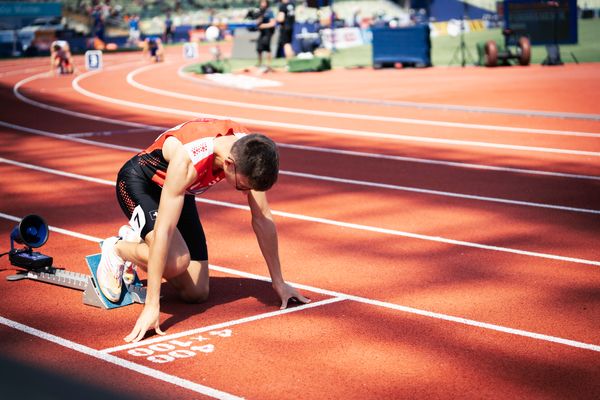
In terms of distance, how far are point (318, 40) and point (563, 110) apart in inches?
683

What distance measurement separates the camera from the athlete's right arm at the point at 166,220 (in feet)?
14.6

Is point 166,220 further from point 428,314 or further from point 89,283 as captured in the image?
point 428,314

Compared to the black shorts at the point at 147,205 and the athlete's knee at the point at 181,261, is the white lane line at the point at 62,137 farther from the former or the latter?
the athlete's knee at the point at 181,261

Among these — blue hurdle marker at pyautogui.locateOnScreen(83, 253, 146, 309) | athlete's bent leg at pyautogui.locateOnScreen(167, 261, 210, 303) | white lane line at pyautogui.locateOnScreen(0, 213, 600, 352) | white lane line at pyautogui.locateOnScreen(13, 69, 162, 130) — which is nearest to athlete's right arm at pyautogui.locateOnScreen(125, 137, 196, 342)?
athlete's bent leg at pyautogui.locateOnScreen(167, 261, 210, 303)

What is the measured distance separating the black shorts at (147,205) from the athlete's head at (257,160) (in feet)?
3.61

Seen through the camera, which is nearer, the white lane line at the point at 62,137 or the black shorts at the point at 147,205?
the black shorts at the point at 147,205

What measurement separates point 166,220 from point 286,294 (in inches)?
41.7

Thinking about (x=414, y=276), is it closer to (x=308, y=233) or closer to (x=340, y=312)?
(x=340, y=312)

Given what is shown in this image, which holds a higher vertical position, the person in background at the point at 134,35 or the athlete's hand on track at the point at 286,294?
the person in background at the point at 134,35

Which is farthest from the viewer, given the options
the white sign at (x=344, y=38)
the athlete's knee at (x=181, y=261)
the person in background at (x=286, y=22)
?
the white sign at (x=344, y=38)

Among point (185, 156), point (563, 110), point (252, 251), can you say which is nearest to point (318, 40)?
point (563, 110)

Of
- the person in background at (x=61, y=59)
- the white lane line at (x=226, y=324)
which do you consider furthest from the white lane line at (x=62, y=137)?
the person in background at (x=61, y=59)

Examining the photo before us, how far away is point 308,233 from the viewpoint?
24.9 feet

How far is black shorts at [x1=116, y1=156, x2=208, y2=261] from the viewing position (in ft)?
16.7
